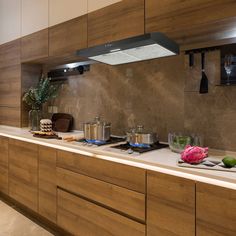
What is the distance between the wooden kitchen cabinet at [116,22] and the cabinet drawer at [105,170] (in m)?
0.98

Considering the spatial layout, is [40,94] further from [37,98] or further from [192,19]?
[192,19]

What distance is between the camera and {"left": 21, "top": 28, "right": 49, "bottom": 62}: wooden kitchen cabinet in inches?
105

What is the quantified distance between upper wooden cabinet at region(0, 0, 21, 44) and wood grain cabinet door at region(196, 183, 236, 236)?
2938 millimetres

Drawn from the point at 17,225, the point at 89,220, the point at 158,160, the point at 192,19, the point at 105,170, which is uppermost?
the point at 192,19

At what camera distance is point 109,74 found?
8.34ft

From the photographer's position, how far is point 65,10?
2.42 meters

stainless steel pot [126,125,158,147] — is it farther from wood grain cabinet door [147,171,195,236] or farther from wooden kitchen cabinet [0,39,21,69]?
wooden kitchen cabinet [0,39,21,69]

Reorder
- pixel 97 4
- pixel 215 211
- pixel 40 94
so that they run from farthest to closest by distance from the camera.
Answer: pixel 40 94, pixel 97 4, pixel 215 211

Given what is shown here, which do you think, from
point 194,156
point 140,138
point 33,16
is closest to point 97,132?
point 140,138

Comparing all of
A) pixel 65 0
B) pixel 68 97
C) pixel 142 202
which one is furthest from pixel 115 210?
pixel 65 0

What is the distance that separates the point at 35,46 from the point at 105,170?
1.87m

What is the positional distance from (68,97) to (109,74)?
0.73 meters

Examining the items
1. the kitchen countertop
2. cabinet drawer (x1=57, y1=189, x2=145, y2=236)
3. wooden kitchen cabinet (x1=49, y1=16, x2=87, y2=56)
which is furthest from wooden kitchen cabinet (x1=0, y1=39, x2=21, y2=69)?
cabinet drawer (x1=57, y1=189, x2=145, y2=236)

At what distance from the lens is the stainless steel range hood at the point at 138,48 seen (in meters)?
1.52
